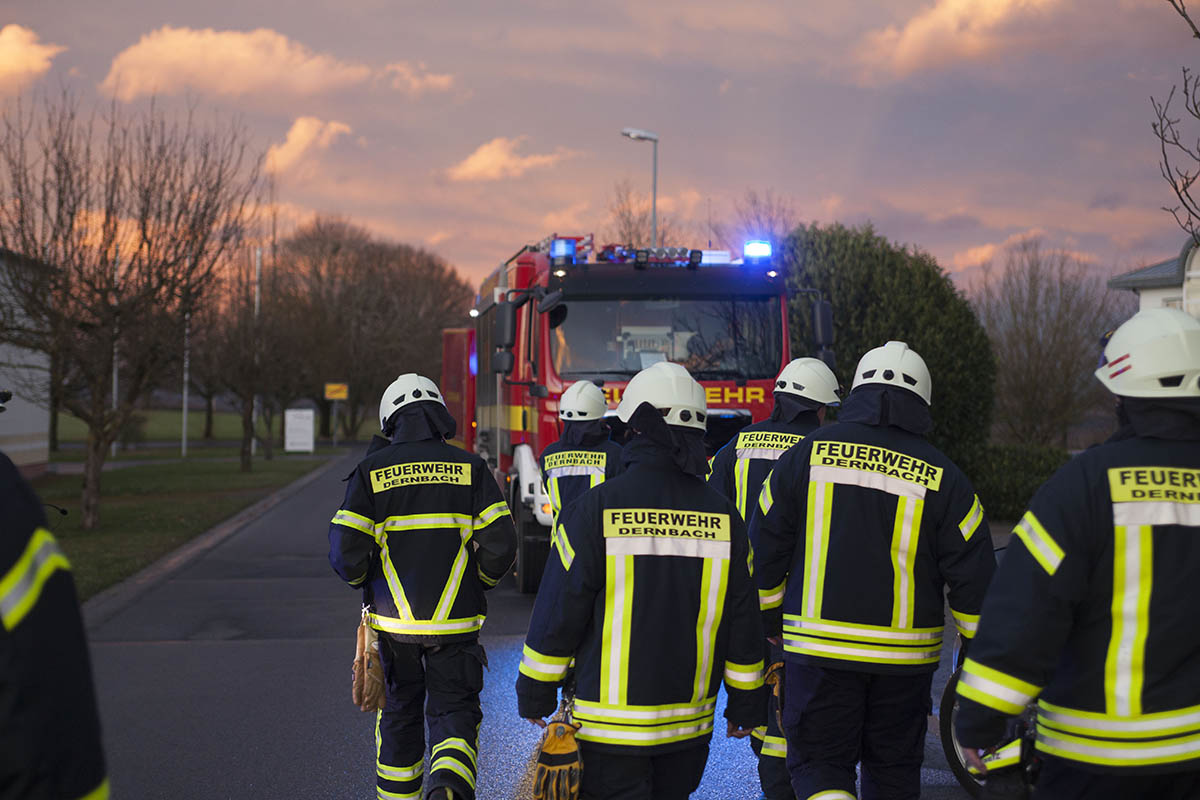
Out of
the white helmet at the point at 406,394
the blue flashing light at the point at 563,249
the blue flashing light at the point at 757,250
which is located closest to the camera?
the white helmet at the point at 406,394

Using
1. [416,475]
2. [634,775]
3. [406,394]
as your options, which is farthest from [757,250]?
[634,775]

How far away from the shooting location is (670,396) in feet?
12.1

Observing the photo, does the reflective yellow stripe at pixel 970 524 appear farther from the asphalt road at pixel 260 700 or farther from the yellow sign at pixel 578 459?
the yellow sign at pixel 578 459

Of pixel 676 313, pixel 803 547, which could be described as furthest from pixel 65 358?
pixel 803 547

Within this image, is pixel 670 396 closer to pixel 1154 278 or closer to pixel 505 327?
pixel 505 327

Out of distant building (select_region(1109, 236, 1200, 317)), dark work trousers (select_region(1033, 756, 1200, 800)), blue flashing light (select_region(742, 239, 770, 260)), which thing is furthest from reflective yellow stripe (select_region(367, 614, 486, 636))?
distant building (select_region(1109, 236, 1200, 317))

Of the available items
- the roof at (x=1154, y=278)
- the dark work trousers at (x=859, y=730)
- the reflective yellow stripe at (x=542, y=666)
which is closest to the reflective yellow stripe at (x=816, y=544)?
the dark work trousers at (x=859, y=730)

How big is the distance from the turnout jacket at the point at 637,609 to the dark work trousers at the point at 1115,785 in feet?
3.54

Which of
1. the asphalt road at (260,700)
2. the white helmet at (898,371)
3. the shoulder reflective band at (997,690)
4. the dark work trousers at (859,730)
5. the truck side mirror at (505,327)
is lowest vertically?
the asphalt road at (260,700)

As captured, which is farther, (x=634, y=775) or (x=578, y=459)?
(x=578, y=459)

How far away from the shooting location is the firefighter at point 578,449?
A: 7828mm

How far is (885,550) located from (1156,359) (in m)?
1.50

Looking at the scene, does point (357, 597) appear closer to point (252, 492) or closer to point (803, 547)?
point (803, 547)

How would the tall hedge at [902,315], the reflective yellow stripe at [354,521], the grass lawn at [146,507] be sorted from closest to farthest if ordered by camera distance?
the reflective yellow stripe at [354,521], the grass lawn at [146,507], the tall hedge at [902,315]
